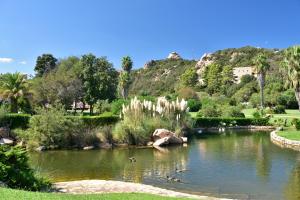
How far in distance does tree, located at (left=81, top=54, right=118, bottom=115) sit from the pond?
28272mm

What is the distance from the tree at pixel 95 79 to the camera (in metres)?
58.6

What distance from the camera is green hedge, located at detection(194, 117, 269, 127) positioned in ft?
166

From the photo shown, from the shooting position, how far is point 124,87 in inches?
3029

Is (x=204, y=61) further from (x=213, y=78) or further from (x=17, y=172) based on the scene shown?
(x=17, y=172)

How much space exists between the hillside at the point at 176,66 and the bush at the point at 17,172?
10664 cm

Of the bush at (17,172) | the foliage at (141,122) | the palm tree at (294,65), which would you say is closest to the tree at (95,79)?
the foliage at (141,122)

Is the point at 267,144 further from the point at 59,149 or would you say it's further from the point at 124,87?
the point at 124,87

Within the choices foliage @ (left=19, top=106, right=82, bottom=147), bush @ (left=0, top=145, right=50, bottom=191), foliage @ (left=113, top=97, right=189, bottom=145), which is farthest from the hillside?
bush @ (left=0, top=145, right=50, bottom=191)

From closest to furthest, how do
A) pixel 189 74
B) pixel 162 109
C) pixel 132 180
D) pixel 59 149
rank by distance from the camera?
pixel 132 180 < pixel 59 149 < pixel 162 109 < pixel 189 74

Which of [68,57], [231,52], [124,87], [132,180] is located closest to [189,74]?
[231,52]

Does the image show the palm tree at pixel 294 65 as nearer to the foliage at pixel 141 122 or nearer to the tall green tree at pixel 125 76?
the foliage at pixel 141 122

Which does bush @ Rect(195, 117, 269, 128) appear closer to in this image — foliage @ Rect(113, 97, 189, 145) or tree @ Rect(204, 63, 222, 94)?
foliage @ Rect(113, 97, 189, 145)

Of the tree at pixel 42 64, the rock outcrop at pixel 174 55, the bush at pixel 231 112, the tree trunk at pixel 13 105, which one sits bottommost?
the bush at pixel 231 112

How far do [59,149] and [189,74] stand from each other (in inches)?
3760
